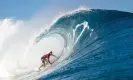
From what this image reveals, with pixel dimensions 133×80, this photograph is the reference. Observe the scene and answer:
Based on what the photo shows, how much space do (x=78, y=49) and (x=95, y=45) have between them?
1.09m

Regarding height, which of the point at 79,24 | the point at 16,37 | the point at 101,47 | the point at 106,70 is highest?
the point at 16,37

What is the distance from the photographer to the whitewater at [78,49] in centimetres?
1421

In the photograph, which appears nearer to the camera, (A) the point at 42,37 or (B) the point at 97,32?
(B) the point at 97,32

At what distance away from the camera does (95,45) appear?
657 inches

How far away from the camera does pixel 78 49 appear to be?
17359 mm

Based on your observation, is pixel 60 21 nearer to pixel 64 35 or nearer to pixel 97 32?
pixel 64 35

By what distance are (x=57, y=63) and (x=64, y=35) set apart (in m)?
3.40

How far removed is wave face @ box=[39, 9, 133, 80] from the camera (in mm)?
13824

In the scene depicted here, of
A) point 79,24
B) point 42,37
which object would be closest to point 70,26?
point 79,24

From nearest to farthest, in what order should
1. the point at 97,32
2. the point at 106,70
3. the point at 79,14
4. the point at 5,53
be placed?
the point at 106,70 → the point at 97,32 → the point at 79,14 → the point at 5,53

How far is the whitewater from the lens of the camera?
1421cm

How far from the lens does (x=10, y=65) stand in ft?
66.9

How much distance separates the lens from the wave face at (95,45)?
45.4 feet

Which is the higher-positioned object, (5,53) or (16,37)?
(16,37)
